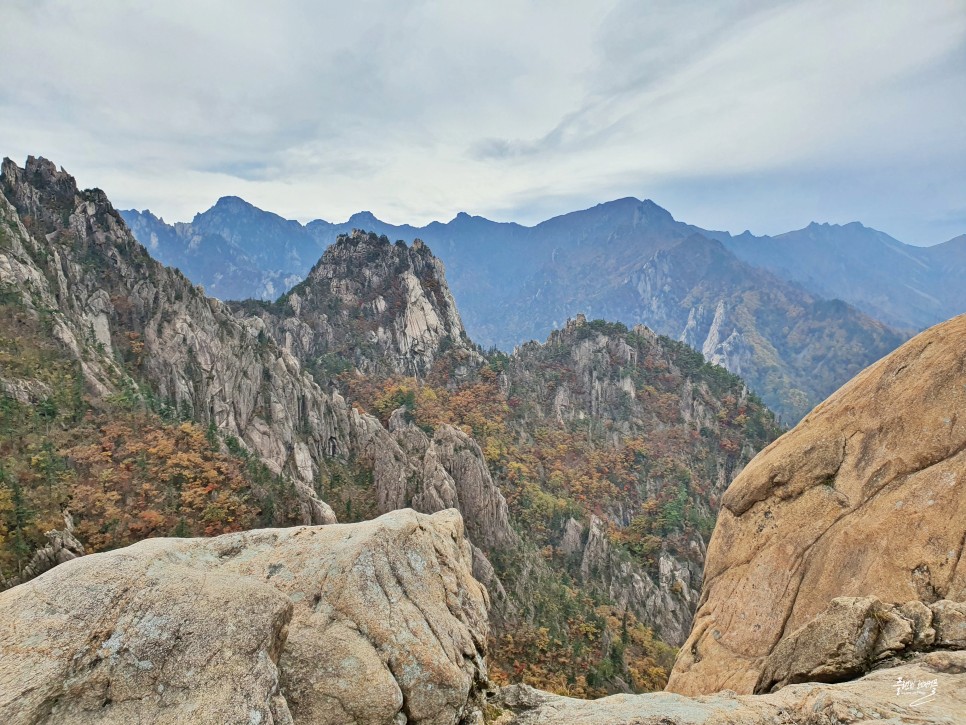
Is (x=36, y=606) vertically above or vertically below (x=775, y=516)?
above

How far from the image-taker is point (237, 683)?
6.03m

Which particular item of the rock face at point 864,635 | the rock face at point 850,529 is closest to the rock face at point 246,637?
the rock face at point 864,635

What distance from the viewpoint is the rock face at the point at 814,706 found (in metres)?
6.47

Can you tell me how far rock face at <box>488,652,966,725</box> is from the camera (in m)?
6.47

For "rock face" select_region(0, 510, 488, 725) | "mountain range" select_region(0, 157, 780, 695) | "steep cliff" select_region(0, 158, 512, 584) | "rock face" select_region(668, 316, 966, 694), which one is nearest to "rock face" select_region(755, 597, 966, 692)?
"rock face" select_region(668, 316, 966, 694)

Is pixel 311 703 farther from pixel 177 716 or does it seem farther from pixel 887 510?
pixel 887 510

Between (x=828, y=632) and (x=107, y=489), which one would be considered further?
(x=107, y=489)

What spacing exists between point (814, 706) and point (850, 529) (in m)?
5.88

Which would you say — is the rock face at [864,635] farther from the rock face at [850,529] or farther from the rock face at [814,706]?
the rock face at [814,706]

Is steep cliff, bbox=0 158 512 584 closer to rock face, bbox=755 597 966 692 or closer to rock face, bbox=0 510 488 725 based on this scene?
rock face, bbox=0 510 488 725

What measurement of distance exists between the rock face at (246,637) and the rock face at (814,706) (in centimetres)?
179

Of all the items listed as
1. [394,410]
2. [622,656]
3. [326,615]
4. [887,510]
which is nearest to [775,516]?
[887,510]

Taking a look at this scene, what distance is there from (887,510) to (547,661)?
27.9 metres

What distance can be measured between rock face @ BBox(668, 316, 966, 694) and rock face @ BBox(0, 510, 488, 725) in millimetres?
7170
